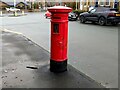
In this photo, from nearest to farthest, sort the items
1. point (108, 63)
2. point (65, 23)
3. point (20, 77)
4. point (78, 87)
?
point (78, 87)
point (20, 77)
point (65, 23)
point (108, 63)

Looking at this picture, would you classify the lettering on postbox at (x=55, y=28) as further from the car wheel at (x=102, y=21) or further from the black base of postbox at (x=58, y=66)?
the car wheel at (x=102, y=21)

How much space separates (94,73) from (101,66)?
0.71m

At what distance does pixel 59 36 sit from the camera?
5469mm

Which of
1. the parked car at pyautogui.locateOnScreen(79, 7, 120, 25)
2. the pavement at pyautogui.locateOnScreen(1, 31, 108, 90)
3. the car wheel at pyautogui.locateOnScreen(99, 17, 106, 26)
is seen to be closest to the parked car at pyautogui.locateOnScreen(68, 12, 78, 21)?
the parked car at pyautogui.locateOnScreen(79, 7, 120, 25)

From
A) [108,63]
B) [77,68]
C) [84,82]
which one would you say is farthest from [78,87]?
[108,63]

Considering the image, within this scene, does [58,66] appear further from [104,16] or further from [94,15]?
[94,15]

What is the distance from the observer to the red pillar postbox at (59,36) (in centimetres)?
535

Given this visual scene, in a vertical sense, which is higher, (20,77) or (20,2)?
(20,2)

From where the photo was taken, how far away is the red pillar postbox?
5.35 metres

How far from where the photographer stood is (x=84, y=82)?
4746mm

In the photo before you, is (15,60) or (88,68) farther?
(15,60)

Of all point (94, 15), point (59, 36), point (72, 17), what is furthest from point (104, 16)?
point (59, 36)

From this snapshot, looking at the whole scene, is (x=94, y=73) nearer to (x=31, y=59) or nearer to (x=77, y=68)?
(x=77, y=68)

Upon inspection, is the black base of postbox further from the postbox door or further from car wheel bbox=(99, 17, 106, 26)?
car wheel bbox=(99, 17, 106, 26)
